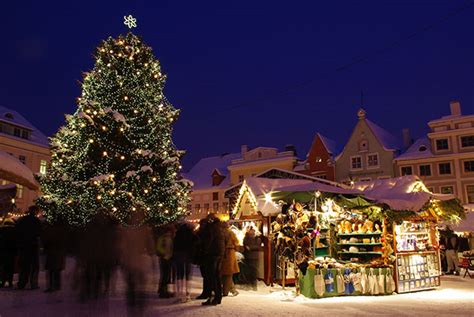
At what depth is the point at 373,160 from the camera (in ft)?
127

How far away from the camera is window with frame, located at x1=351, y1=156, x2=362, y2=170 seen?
1542 inches

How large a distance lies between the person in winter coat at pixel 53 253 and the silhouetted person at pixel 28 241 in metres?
0.24

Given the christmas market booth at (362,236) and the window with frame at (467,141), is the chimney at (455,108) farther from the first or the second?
the christmas market booth at (362,236)

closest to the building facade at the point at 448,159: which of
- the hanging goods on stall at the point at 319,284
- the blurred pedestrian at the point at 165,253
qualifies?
the hanging goods on stall at the point at 319,284

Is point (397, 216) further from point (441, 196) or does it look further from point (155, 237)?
point (155, 237)

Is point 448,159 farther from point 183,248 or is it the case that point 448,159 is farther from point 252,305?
point 183,248

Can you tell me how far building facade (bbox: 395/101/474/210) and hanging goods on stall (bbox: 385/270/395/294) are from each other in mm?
24858

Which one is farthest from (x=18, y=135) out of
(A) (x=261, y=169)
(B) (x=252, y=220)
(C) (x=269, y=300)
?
(C) (x=269, y=300)

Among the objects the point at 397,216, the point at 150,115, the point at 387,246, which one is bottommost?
the point at 387,246

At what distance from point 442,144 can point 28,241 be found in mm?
33781

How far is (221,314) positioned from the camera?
824 cm

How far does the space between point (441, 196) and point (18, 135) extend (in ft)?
114

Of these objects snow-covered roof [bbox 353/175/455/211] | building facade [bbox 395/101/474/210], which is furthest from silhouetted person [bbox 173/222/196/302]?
building facade [bbox 395/101/474/210]

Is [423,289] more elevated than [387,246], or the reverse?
[387,246]
